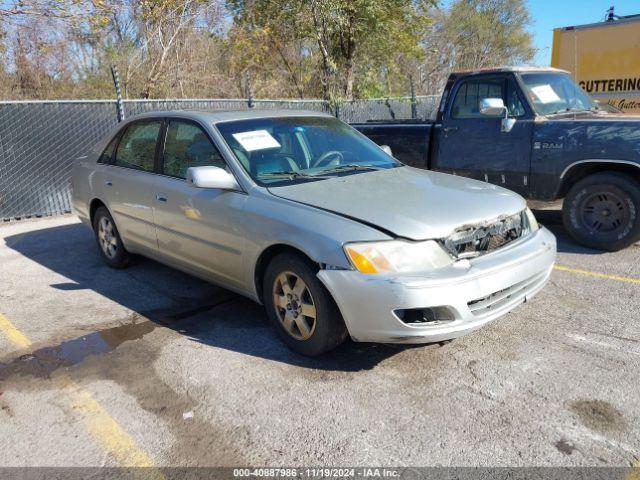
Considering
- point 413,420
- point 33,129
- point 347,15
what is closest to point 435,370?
point 413,420

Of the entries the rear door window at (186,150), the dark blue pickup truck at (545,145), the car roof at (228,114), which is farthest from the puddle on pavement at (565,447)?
the dark blue pickup truck at (545,145)

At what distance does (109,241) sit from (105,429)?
3168 millimetres

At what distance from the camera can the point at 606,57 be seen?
952 cm

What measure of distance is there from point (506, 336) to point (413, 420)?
4.24 ft

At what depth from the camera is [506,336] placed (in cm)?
383

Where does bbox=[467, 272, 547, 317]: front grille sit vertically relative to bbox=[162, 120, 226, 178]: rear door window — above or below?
below

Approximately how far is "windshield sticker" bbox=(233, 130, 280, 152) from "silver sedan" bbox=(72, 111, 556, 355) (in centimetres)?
1

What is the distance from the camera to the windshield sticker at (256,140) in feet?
13.5

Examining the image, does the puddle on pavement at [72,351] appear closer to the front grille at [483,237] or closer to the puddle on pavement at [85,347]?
the puddle on pavement at [85,347]

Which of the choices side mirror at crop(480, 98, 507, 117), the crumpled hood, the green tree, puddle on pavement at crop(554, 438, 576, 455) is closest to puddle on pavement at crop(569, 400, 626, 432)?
puddle on pavement at crop(554, 438, 576, 455)

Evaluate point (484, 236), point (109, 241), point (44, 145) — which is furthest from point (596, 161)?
point (44, 145)

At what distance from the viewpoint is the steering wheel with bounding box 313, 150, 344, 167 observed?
4.31 meters

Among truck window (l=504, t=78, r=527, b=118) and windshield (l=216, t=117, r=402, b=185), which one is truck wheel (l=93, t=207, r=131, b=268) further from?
truck window (l=504, t=78, r=527, b=118)

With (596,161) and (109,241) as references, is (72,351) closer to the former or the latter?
(109,241)
